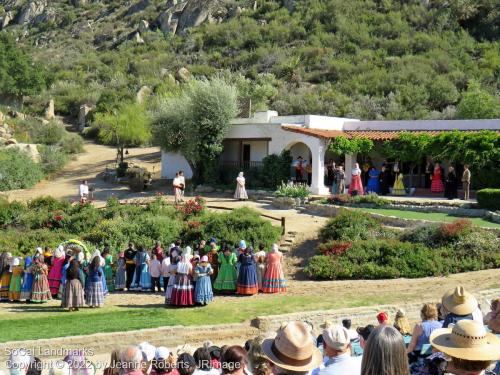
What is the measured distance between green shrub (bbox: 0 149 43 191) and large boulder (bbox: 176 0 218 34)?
45.5 meters

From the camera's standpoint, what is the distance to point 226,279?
1681cm

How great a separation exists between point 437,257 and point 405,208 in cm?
651

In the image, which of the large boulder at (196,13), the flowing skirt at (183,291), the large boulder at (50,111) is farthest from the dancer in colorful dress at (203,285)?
the large boulder at (196,13)

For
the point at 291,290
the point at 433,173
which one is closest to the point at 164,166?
the point at 433,173

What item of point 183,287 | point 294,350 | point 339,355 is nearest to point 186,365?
point 339,355

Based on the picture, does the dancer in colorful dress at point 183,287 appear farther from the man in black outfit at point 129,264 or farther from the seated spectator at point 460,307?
the seated spectator at point 460,307

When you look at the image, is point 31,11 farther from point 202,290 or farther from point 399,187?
point 202,290

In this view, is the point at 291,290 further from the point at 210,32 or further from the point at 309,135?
the point at 210,32

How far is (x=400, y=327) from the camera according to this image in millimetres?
8711

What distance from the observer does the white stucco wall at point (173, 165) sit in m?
33.4

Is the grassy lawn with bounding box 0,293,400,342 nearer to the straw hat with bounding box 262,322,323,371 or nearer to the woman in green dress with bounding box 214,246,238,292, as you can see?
the woman in green dress with bounding box 214,246,238,292

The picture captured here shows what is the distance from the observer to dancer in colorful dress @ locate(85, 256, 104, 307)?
49.6ft

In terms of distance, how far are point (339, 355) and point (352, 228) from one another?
15.5 meters

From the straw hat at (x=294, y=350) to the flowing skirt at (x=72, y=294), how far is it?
10.4 m
